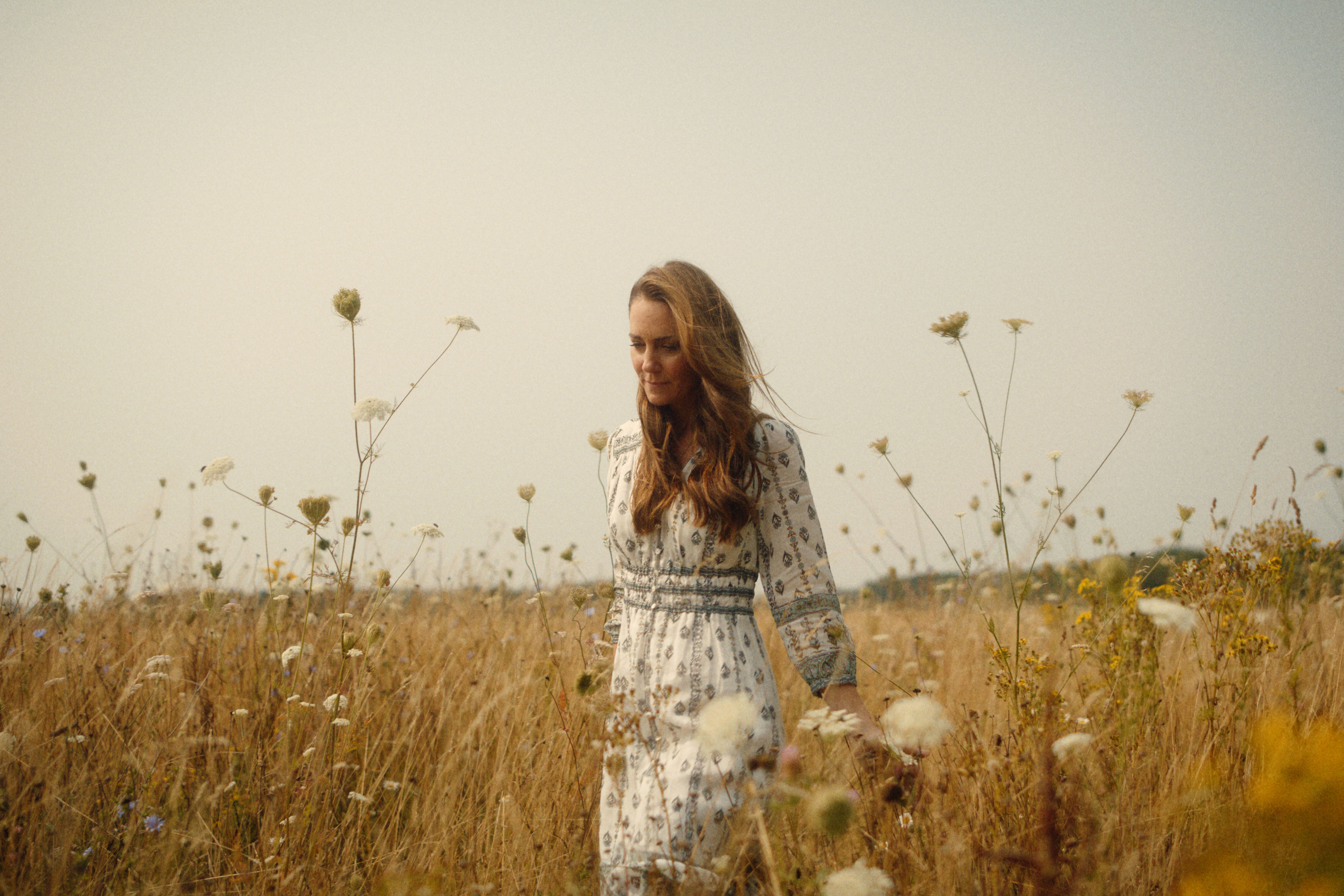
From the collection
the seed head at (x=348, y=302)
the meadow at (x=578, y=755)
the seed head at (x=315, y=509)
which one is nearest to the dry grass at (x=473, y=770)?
the meadow at (x=578, y=755)

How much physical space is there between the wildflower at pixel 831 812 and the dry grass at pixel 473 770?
5 cm

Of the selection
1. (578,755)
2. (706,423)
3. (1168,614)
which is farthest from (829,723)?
(578,755)

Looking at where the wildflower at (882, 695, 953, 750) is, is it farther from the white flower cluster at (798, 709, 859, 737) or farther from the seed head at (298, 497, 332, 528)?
the seed head at (298, 497, 332, 528)

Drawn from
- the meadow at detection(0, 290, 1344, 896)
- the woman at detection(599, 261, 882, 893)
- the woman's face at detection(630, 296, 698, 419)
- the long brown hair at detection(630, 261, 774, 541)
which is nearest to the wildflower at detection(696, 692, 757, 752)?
the meadow at detection(0, 290, 1344, 896)

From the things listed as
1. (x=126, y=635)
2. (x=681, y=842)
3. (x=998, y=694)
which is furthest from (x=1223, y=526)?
(x=126, y=635)

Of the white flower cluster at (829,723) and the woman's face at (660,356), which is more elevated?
the woman's face at (660,356)

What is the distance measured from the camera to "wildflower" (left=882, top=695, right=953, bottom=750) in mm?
1133

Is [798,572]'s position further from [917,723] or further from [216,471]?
[216,471]

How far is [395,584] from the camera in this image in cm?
219

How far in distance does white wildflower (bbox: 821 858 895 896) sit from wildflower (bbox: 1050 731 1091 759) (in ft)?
1.33

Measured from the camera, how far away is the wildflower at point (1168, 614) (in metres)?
1.51

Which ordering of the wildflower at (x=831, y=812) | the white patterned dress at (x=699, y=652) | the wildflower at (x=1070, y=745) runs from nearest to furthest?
the wildflower at (x=831, y=812) → the wildflower at (x=1070, y=745) → the white patterned dress at (x=699, y=652)

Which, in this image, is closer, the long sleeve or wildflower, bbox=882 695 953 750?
wildflower, bbox=882 695 953 750

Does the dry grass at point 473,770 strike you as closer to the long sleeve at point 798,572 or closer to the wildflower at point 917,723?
the wildflower at point 917,723
